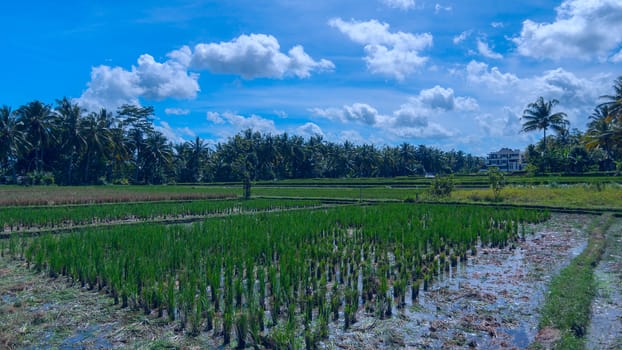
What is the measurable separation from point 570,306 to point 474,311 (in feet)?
3.61

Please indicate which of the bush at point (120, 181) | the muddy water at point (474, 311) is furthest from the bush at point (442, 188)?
the bush at point (120, 181)

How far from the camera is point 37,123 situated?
40.0 meters

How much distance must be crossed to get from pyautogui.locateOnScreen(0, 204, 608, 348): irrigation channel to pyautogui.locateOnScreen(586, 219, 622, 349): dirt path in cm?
61

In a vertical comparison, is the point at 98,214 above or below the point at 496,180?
below

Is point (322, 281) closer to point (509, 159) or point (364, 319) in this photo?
point (364, 319)

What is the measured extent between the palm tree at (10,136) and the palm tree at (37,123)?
2.90ft

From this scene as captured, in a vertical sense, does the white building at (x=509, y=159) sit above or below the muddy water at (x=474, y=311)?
above

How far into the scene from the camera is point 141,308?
4977 millimetres

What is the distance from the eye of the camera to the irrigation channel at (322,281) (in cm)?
430

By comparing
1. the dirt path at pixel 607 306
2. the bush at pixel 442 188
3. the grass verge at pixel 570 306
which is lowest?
the dirt path at pixel 607 306

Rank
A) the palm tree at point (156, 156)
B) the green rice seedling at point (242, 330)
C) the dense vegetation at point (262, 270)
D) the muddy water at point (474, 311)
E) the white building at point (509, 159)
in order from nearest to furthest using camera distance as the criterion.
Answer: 1. the green rice seedling at point (242, 330)
2. the muddy water at point (474, 311)
3. the dense vegetation at point (262, 270)
4. the palm tree at point (156, 156)
5. the white building at point (509, 159)

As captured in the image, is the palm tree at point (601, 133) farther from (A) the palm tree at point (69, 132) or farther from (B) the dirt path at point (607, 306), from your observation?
(A) the palm tree at point (69, 132)

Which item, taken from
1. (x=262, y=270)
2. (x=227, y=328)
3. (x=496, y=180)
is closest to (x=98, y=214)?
(x=262, y=270)

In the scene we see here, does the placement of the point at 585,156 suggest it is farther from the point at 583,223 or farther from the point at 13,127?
the point at 13,127
